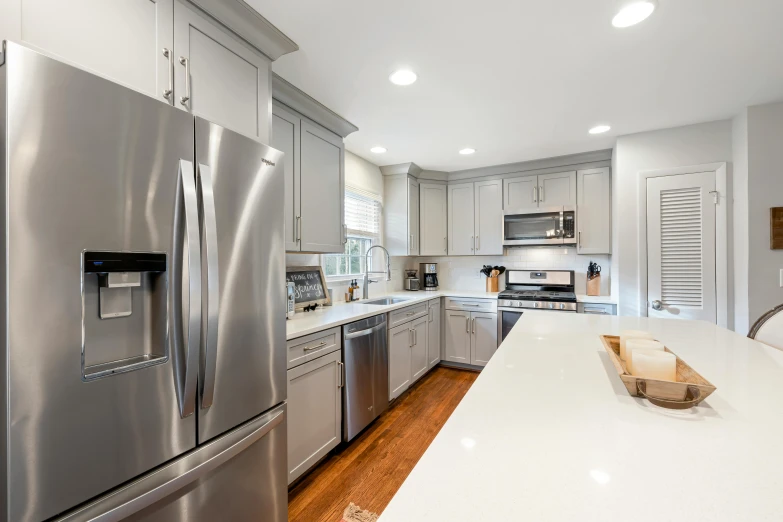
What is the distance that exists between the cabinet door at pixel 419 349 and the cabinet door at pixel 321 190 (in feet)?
4.02

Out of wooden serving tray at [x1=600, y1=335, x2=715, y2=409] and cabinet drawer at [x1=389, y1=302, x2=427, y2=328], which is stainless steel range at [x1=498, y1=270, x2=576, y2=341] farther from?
wooden serving tray at [x1=600, y1=335, x2=715, y2=409]

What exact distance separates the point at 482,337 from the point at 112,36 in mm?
3706

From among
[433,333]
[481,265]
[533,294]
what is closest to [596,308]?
[533,294]

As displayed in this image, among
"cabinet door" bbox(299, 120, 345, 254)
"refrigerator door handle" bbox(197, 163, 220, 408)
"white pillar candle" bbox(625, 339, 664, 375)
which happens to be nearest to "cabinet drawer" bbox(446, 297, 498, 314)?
"cabinet door" bbox(299, 120, 345, 254)

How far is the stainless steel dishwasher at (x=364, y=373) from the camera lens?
2.32m

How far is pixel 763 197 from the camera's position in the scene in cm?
252

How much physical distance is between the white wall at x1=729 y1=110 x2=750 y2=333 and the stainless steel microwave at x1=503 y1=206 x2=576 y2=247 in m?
1.24

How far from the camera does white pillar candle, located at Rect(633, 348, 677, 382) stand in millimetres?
889

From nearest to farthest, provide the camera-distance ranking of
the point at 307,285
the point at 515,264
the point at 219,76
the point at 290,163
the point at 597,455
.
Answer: the point at 597,455 → the point at 219,76 → the point at 290,163 → the point at 307,285 → the point at 515,264

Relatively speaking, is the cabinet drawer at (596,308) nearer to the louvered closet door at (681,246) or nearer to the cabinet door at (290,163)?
the louvered closet door at (681,246)

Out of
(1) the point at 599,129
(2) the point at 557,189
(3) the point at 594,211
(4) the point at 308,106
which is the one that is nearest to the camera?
(4) the point at 308,106

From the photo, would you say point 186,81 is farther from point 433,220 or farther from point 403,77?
point 433,220

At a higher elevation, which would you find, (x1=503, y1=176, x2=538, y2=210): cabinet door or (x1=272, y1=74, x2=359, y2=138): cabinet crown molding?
(x1=272, y1=74, x2=359, y2=138): cabinet crown molding

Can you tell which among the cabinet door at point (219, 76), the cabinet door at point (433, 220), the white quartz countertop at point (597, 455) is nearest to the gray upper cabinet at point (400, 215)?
the cabinet door at point (433, 220)
